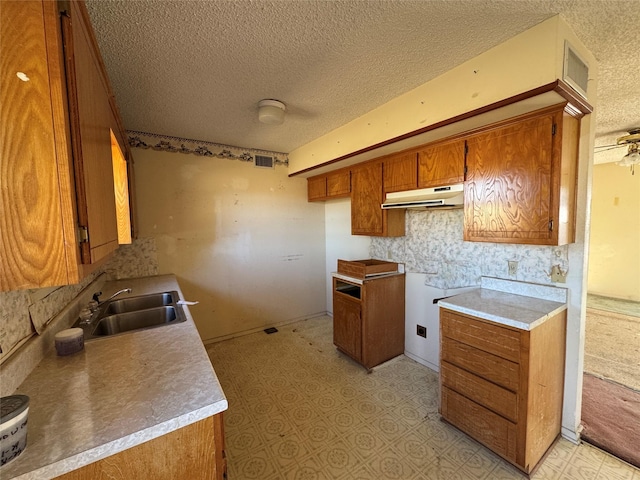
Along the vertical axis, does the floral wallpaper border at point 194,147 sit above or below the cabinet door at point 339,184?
above

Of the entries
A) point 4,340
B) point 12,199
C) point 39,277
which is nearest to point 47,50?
point 12,199

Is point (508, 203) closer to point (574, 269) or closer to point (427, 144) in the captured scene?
point (574, 269)

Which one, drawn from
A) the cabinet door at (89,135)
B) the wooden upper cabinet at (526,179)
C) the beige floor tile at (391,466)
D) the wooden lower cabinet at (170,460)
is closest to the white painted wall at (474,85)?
the wooden upper cabinet at (526,179)

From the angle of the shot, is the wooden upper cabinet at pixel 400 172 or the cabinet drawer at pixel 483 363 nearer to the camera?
the cabinet drawer at pixel 483 363

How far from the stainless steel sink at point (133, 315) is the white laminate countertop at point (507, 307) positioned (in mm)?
1827

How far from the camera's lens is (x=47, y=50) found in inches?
27.2

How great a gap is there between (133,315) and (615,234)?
6813 mm

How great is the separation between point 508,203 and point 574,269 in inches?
23.8

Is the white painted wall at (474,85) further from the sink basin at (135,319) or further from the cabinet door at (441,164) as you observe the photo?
the sink basin at (135,319)

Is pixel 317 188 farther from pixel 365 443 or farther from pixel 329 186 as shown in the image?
pixel 365 443

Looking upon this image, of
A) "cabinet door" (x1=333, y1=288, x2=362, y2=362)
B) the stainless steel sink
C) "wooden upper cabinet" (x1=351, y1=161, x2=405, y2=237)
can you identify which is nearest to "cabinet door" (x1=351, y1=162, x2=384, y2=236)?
"wooden upper cabinet" (x1=351, y1=161, x2=405, y2=237)

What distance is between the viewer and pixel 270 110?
2.08 m

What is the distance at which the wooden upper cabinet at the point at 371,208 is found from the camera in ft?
8.68

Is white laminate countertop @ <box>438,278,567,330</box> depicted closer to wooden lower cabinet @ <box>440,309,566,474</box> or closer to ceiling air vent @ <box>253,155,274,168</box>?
wooden lower cabinet @ <box>440,309,566,474</box>
